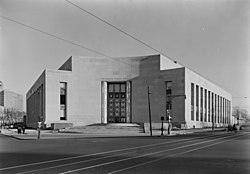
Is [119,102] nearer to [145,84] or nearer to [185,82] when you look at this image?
[145,84]

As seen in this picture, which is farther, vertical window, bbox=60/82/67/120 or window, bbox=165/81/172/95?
vertical window, bbox=60/82/67/120

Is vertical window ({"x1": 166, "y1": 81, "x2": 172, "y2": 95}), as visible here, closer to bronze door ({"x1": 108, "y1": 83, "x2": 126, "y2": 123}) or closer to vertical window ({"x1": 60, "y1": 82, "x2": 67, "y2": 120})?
bronze door ({"x1": 108, "y1": 83, "x2": 126, "y2": 123})

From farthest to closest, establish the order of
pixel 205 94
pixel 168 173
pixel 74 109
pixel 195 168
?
pixel 205 94, pixel 74 109, pixel 195 168, pixel 168 173

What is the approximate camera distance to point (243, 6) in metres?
9.49

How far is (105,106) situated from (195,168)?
74.4 metres

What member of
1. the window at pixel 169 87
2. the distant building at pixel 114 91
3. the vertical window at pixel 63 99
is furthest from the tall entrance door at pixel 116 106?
the window at pixel 169 87

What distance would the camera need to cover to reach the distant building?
8050 centimetres

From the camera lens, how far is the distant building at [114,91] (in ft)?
264

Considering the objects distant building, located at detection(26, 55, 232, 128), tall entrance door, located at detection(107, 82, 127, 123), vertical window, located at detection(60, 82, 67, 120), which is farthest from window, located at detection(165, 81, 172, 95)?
vertical window, located at detection(60, 82, 67, 120)

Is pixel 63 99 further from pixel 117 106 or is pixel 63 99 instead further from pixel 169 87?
pixel 169 87

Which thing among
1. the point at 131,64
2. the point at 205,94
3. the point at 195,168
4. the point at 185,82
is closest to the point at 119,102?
the point at 131,64

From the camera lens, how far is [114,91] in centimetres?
8819

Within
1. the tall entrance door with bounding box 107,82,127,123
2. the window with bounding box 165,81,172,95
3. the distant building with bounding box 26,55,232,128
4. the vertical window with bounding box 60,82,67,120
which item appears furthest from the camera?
the tall entrance door with bounding box 107,82,127,123

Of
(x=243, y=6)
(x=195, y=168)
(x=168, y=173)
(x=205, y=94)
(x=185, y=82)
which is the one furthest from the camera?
(x=205, y=94)
